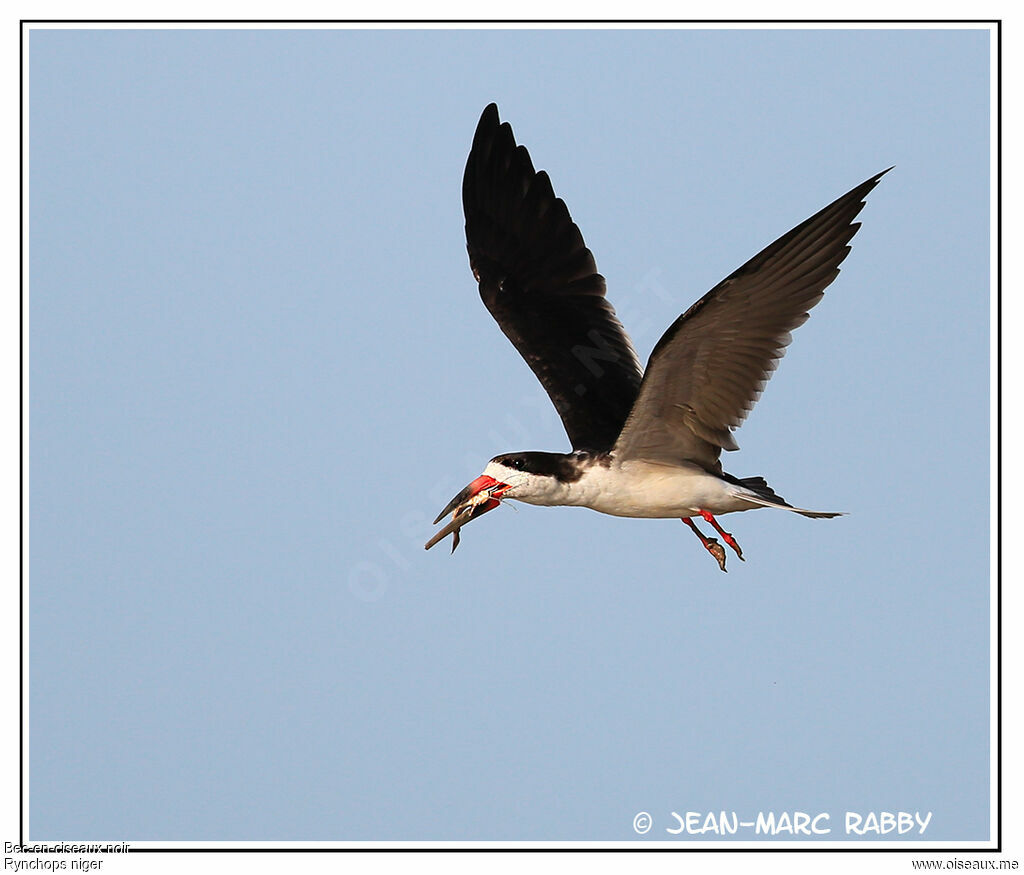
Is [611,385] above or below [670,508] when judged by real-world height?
above

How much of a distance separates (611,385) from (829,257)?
8.20 ft

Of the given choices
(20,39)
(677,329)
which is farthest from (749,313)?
(20,39)

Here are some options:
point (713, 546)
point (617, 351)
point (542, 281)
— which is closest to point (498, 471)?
point (713, 546)

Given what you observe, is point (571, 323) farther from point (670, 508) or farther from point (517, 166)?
point (670, 508)

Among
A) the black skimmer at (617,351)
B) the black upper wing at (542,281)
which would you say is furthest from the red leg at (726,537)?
the black upper wing at (542,281)

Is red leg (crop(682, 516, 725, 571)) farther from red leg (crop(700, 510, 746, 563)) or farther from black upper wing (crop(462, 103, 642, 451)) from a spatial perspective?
black upper wing (crop(462, 103, 642, 451))

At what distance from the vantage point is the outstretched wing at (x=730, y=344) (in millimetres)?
7320

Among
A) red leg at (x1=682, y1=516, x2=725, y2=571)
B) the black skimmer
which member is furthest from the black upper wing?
red leg at (x1=682, y1=516, x2=725, y2=571)

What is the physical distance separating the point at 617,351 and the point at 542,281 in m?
0.92

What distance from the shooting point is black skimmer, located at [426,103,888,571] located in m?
7.50

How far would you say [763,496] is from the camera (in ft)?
27.9

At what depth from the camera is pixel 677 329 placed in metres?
7.42
